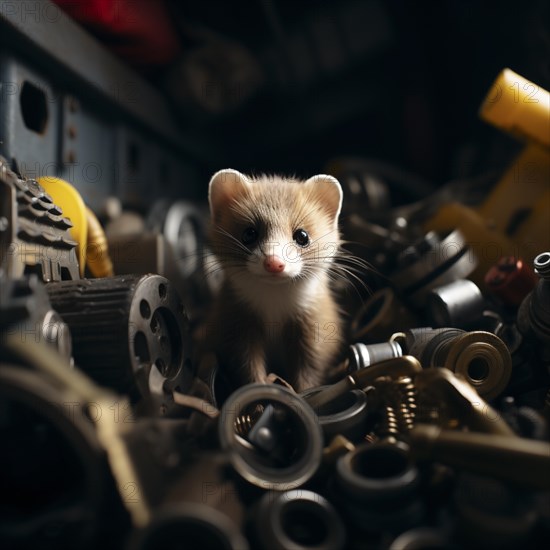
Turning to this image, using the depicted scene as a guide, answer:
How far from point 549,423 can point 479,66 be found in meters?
2.17

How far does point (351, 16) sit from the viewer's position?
9.26 feet

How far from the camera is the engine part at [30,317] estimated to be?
0.95 m

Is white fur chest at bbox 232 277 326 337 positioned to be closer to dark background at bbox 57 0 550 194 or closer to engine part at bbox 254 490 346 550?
engine part at bbox 254 490 346 550

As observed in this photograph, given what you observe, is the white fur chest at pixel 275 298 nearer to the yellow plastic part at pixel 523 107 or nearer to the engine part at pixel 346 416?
the engine part at pixel 346 416

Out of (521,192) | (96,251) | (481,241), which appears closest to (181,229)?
(96,251)

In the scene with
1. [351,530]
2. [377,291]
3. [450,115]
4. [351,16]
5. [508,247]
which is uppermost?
[351,16]

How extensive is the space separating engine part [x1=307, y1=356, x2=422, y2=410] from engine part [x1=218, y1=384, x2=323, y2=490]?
0.45ft

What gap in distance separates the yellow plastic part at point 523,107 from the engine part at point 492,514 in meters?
1.15

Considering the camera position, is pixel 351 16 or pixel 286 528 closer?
pixel 286 528

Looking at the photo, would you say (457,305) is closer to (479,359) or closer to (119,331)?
(479,359)

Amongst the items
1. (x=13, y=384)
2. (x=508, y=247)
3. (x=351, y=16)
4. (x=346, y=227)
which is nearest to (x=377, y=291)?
(x=346, y=227)

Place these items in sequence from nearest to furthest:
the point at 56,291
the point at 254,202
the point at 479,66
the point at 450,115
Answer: the point at 56,291 → the point at 254,202 → the point at 479,66 → the point at 450,115

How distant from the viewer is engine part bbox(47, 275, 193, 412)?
3.81 feet

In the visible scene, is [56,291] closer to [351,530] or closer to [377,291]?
[351,530]
